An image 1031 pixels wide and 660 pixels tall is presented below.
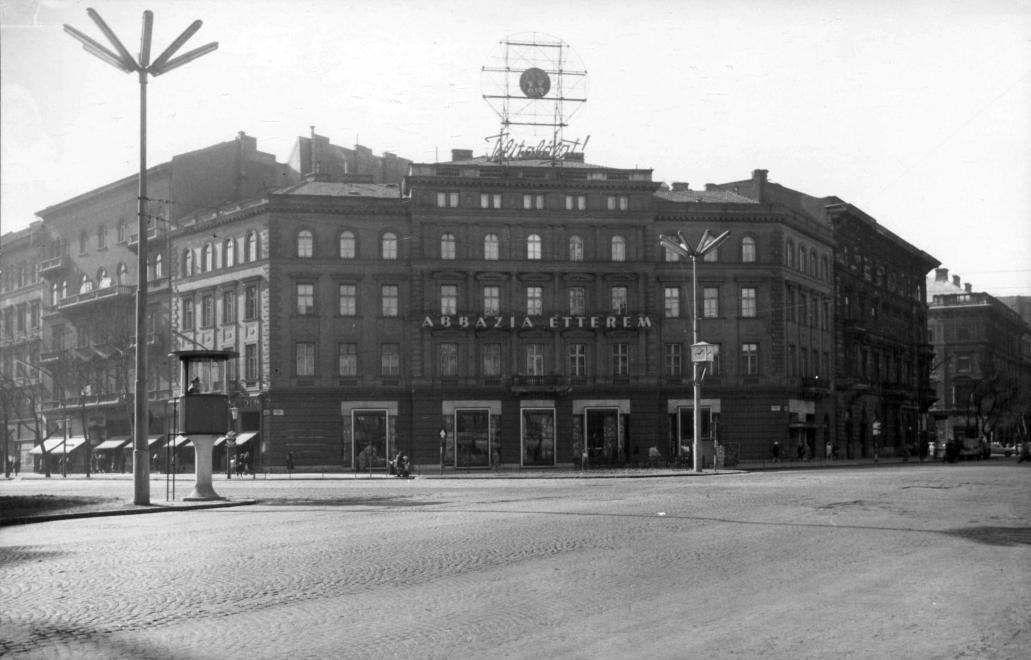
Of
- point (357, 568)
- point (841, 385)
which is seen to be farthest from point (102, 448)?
point (357, 568)

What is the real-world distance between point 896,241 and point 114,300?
59021 mm

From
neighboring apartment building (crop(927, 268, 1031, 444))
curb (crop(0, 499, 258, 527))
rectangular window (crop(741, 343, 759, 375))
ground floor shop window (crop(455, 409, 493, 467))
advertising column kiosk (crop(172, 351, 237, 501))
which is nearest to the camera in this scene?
curb (crop(0, 499, 258, 527))

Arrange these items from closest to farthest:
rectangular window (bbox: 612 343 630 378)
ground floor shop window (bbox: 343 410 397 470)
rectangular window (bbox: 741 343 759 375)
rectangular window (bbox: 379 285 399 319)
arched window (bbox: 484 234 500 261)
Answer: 1. ground floor shop window (bbox: 343 410 397 470)
2. rectangular window (bbox: 379 285 399 319)
3. arched window (bbox: 484 234 500 261)
4. rectangular window (bbox: 612 343 630 378)
5. rectangular window (bbox: 741 343 759 375)

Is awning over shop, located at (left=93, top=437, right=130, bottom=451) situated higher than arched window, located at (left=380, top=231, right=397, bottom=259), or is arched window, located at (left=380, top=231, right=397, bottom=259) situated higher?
arched window, located at (left=380, top=231, right=397, bottom=259)

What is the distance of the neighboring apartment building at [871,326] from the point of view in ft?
241

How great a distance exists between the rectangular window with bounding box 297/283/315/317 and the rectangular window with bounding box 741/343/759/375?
25055mm

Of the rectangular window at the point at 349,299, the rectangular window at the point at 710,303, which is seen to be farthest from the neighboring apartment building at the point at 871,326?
the rectangular window at the point at 349,299

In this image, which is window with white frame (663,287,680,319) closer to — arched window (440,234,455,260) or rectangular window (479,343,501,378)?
rectangular window (479,343,501,378)

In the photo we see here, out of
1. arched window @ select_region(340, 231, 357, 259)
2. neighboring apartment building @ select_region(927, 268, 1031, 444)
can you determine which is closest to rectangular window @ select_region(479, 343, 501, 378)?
arched window @ select_region(340, 231, 357, 259)

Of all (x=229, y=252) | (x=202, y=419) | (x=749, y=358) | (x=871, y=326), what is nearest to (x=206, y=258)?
(x=229, y=252)

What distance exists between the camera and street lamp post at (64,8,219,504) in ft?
74.2

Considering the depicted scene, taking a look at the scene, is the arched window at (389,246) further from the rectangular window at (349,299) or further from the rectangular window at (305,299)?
the rectangular window at (305,299)

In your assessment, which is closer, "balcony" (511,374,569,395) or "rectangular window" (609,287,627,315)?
"balcony" (511,374,569,395)

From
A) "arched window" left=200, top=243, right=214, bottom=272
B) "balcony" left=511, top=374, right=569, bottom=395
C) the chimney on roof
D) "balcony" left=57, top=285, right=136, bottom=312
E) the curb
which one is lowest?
the curb
